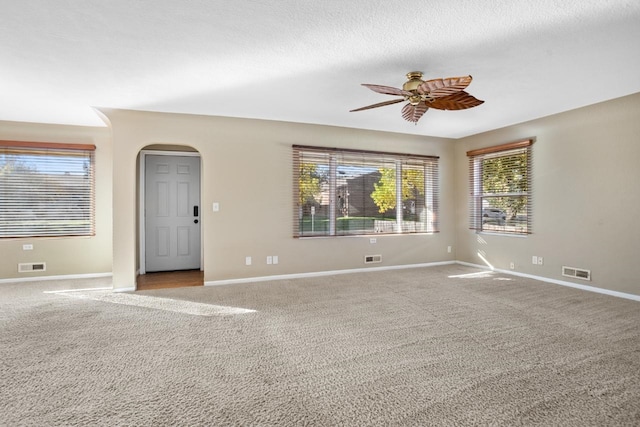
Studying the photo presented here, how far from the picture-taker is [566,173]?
14.9 feet

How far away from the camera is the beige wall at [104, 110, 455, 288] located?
439 cm

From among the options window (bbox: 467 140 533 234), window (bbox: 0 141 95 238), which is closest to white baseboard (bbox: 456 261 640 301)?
window (bbox: 467 140 533 234)

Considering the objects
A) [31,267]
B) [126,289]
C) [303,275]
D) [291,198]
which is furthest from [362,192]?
[31,267]

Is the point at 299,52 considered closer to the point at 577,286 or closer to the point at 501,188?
the point at 501,188

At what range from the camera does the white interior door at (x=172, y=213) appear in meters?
5.63

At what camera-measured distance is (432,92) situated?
292cm

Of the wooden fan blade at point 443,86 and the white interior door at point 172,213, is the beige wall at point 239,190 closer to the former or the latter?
the white interior door at point 172,213

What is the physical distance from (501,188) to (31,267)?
25.0 ft

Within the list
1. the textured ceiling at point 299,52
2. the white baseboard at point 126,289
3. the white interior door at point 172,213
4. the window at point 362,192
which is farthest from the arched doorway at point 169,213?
the window at point 362,192

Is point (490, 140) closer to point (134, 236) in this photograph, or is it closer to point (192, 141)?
point (192, 141)

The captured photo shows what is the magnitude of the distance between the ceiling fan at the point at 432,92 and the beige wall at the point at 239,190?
228 cm

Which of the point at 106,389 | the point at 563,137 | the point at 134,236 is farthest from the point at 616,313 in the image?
the point at 134,236

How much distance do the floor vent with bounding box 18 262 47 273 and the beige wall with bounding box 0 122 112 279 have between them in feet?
0.15

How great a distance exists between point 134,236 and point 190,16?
127 inches
